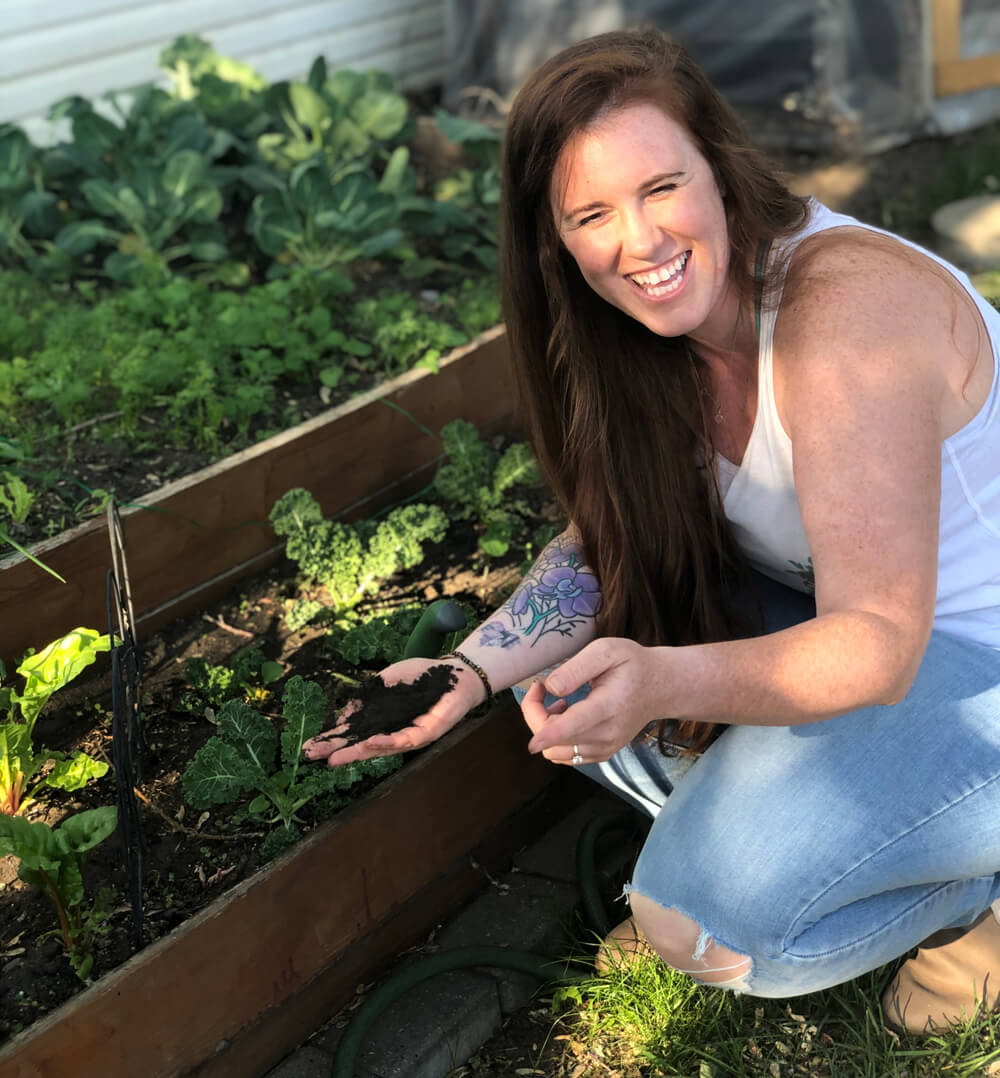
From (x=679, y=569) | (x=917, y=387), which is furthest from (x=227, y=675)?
(x=917, y=387)

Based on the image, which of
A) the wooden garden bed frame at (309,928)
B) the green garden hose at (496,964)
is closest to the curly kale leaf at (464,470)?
the wooden garden bed frame at (309,928)

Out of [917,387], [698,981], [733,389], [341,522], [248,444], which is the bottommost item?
[698,981]

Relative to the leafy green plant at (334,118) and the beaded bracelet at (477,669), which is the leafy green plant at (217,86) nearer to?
the leafy green plant at (334,118)

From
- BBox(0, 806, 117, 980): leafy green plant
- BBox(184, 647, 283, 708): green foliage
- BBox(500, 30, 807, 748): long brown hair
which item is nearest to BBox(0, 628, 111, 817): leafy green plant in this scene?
BBox(0, 806, 117, 980): leafy green plant

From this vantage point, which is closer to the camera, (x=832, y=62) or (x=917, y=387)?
(x=917, y=387)

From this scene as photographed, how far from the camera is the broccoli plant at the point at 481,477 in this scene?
297 centimetres

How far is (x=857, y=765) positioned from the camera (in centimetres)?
185

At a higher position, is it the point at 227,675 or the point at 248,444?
the point at 248,444

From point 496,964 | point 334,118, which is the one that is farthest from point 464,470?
point 334,118

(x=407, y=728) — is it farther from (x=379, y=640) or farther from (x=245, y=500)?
(x=245, y=500)

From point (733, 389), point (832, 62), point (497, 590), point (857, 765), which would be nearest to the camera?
A: point (857, 765)

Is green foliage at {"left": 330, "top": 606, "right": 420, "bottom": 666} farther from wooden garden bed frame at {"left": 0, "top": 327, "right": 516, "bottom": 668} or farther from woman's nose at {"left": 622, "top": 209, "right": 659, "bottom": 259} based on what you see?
woman's nose at {"left": 622, "top": 209, "right": 659, "bottom": 259}

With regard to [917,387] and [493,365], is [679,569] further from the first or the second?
[493,365]

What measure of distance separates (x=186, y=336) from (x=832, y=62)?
3572mm
